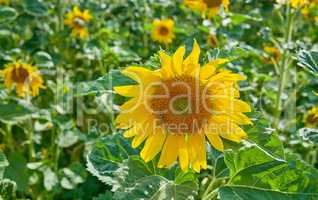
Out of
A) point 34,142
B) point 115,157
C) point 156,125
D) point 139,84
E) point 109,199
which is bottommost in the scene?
point 34,142

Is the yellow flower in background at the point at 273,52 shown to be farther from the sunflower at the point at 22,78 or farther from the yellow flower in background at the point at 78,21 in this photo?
the sunflower at the point at 22,78

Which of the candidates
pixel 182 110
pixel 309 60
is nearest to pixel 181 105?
pixel 182 110

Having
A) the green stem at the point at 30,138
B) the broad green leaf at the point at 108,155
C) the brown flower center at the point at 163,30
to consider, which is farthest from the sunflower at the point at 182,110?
the brown flower center at the point at 163,30

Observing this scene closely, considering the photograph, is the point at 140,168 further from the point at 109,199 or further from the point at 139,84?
the point at 109,199

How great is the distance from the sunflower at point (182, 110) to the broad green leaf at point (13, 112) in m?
1.03

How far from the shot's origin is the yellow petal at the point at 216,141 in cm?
133

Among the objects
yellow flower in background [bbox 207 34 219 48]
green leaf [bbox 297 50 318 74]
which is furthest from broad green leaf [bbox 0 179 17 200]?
yellow flower in background [bbox 207 34 219 48]

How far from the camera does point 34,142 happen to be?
2.95m

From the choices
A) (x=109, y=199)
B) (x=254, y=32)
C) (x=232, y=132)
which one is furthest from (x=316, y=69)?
(x=254, y=32)

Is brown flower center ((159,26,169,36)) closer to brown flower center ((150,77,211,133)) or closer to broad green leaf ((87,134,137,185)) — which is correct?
broad green leaf ((87,134,137,185))

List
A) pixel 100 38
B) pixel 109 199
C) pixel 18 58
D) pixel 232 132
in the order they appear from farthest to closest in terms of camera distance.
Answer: pixel 100 38 < pixel 18 58 < pixel 109 199 < pixel 232 132

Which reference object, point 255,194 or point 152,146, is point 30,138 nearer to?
point 152,146

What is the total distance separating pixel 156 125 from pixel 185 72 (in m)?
0.15

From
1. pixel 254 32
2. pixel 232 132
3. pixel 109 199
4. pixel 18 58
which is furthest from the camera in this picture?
pixel 254 32
